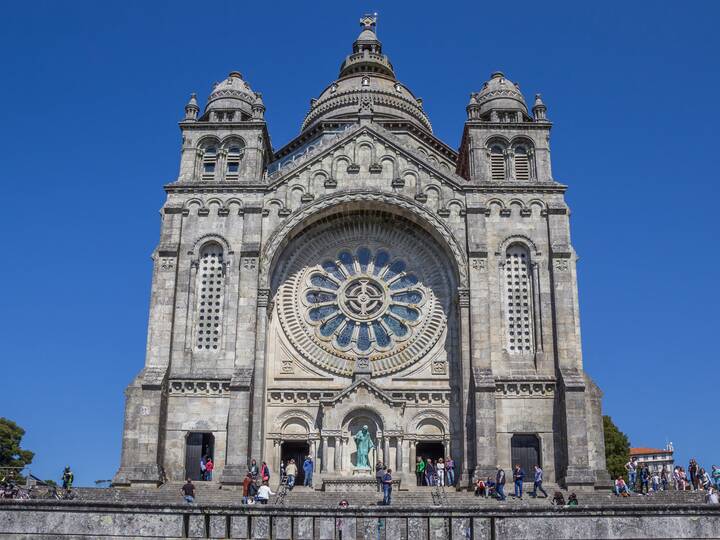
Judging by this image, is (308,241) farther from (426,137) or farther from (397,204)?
(426,137)

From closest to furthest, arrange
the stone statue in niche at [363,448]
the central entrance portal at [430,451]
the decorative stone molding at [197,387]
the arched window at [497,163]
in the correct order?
the stone statue in niche at [363,448] → the decorative stone molding at [197,387] → the central entrance portal at [430,451] → the arched window at [497,163]

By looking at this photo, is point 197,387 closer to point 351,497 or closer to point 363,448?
point 363,448

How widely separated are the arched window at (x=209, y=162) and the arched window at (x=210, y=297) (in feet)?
12.7

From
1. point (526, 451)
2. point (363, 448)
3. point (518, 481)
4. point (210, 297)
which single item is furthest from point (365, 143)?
point (518, 481)

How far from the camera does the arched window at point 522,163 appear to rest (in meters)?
42.3

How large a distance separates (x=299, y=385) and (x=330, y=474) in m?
4.63

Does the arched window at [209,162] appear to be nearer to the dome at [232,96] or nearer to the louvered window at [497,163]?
the dome at [232,96]

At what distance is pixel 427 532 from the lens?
21.6 meters

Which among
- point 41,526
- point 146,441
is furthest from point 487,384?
point 41,526

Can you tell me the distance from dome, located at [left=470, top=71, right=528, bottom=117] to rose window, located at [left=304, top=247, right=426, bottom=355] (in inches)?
353

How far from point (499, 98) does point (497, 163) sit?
12.3 ft

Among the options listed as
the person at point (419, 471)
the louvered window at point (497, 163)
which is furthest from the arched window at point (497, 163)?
the person at point (419, 471)

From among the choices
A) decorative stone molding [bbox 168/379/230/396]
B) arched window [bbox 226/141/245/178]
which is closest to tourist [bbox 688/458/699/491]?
decorative stone molding [bbox 168/379/230/396]

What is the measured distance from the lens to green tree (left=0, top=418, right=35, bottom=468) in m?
56.5
